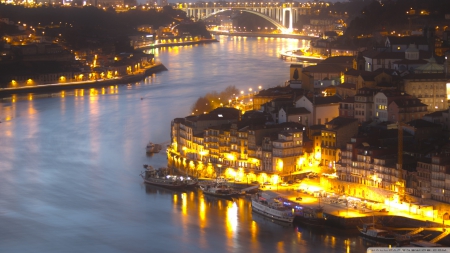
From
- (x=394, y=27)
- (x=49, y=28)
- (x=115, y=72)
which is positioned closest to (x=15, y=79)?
(x=115, y=72)

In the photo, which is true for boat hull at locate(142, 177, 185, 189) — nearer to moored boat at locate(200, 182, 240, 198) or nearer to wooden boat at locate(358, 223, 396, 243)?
moored boat at locate(200, 182, 240, 198)

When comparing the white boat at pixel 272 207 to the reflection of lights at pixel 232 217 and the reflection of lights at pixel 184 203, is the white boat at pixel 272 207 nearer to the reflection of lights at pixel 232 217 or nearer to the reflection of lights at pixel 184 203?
the reflection of lights at pixel 232 217

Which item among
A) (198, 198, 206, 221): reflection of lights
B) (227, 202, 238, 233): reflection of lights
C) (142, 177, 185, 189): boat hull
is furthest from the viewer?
(142, 177, 185, 189): boat hull

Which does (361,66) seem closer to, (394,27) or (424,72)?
(424,72)

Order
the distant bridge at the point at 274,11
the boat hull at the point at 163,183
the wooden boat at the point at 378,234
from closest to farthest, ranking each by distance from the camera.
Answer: the wooden boat at the point at 378,234 → the boat hull at the point at 163,183 → the distant bridge at the point at 274,11

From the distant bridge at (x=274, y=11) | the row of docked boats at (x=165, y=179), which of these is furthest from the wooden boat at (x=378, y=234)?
→ the distant bridge at (x=274, y=11)

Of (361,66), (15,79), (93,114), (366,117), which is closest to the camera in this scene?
(366,117)

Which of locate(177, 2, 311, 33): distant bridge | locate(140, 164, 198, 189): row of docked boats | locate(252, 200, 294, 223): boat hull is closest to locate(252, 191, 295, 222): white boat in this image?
locate(252, 200, 294, 223): boat hull
